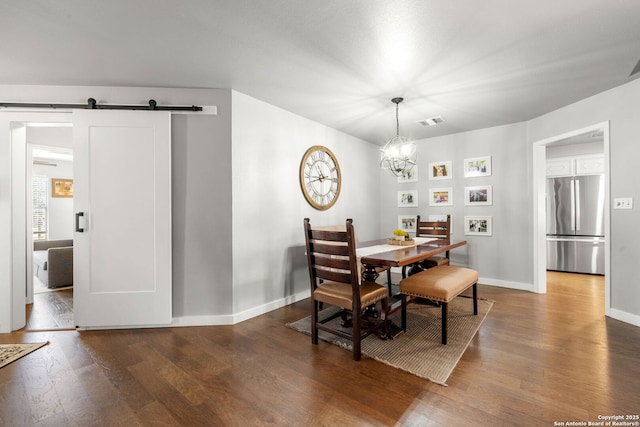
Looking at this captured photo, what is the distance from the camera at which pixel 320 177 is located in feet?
12.6

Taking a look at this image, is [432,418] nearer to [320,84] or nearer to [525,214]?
[320,84]

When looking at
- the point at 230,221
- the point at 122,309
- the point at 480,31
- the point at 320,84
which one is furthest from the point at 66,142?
the point at 480,31

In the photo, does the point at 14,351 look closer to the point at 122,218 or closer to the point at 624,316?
the point at 122,218

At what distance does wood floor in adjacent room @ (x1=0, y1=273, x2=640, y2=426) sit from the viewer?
146 centimetres

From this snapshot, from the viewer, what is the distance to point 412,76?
247 centimetres

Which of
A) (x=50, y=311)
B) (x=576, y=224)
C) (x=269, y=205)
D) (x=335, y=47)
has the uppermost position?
(x=335, y=47)

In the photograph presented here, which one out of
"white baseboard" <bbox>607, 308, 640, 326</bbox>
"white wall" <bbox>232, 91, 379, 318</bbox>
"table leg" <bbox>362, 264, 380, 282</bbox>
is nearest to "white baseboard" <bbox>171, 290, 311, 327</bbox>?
"white wall" <bbox>232, 91, 379, 318</bbox>

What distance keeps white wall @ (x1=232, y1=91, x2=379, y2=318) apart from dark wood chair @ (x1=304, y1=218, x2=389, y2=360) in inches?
36.6

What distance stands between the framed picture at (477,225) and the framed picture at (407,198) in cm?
86

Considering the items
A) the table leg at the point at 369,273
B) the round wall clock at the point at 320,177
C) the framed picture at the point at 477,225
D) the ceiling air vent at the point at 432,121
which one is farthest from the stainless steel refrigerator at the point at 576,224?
the table leg at the point at 369,273

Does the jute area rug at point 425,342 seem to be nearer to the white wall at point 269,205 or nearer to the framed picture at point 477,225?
the white wall at point 269,205

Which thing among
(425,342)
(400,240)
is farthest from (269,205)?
(425,342)

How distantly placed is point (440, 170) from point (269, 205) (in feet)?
9.88

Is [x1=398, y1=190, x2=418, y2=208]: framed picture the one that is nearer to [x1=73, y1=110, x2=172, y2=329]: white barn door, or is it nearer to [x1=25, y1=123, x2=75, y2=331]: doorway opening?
[x1=73, y1=110, x2=172, y2=329]: white barn door
